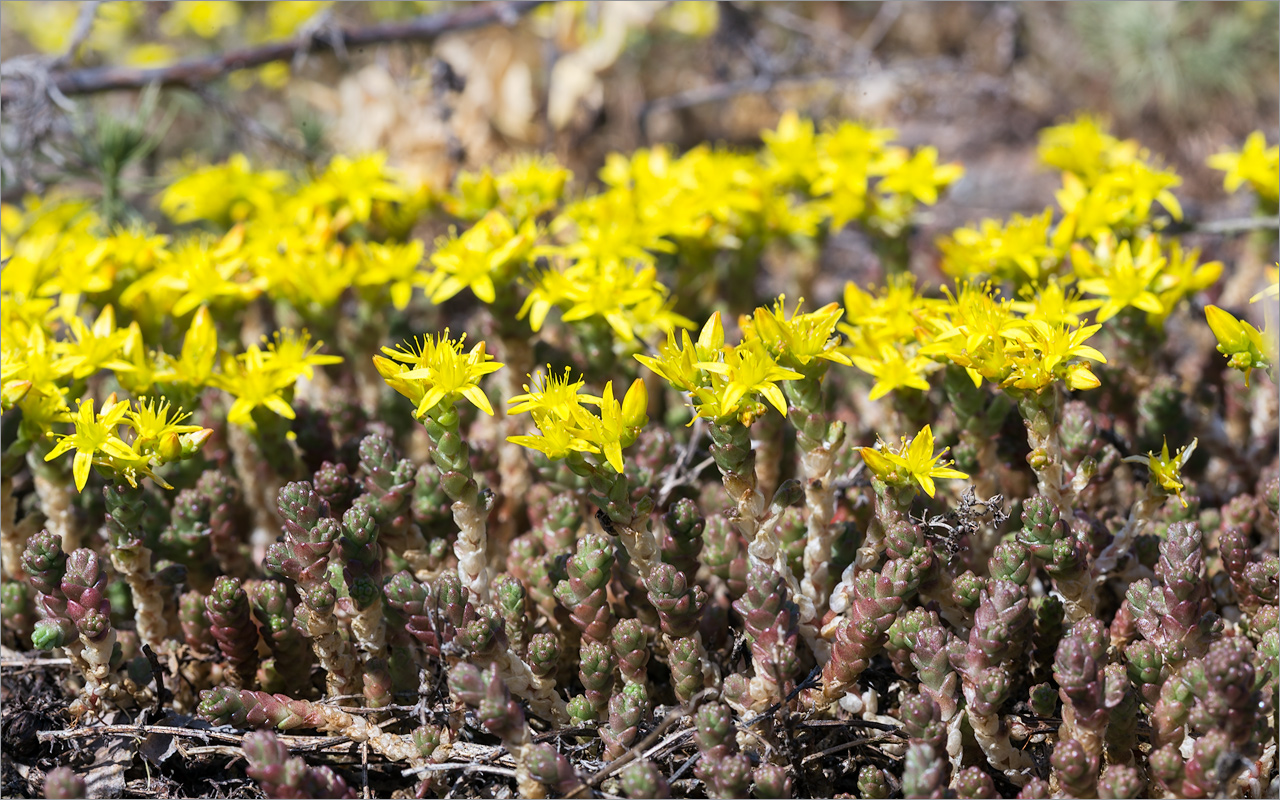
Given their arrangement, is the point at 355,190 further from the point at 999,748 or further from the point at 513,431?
the point at 999,748

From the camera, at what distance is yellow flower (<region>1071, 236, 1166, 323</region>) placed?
3.37 meters

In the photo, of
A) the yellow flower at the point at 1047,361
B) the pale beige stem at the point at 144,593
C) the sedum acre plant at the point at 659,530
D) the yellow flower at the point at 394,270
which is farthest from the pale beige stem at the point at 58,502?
the yellow flower at the point at 1047,361

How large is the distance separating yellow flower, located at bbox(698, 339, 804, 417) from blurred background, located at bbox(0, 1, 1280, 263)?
3161mm

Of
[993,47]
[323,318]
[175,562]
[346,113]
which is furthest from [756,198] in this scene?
[993,47]

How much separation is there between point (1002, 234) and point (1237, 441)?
4.00 ft

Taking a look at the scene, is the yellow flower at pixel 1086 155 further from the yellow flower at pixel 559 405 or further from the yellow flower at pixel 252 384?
the yellow flower at pixel 252 384

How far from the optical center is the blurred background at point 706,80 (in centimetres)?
661

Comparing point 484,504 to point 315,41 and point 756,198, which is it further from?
point 315,41

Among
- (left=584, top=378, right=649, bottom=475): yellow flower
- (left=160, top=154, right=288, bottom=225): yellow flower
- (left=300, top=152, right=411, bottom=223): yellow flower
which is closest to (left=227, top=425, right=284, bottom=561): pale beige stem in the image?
(left=300, top=152, right=411, bottom=223): yellow flower

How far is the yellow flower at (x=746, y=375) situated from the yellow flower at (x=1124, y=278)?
1.28m

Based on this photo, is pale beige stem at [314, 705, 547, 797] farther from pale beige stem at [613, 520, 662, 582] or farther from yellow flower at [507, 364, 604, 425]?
yellow flower at [507, 364, 604, 425]

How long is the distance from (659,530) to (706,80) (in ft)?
20.0

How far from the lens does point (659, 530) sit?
3.05 metres

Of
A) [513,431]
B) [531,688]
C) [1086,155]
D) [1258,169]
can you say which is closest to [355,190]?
[513,431]
